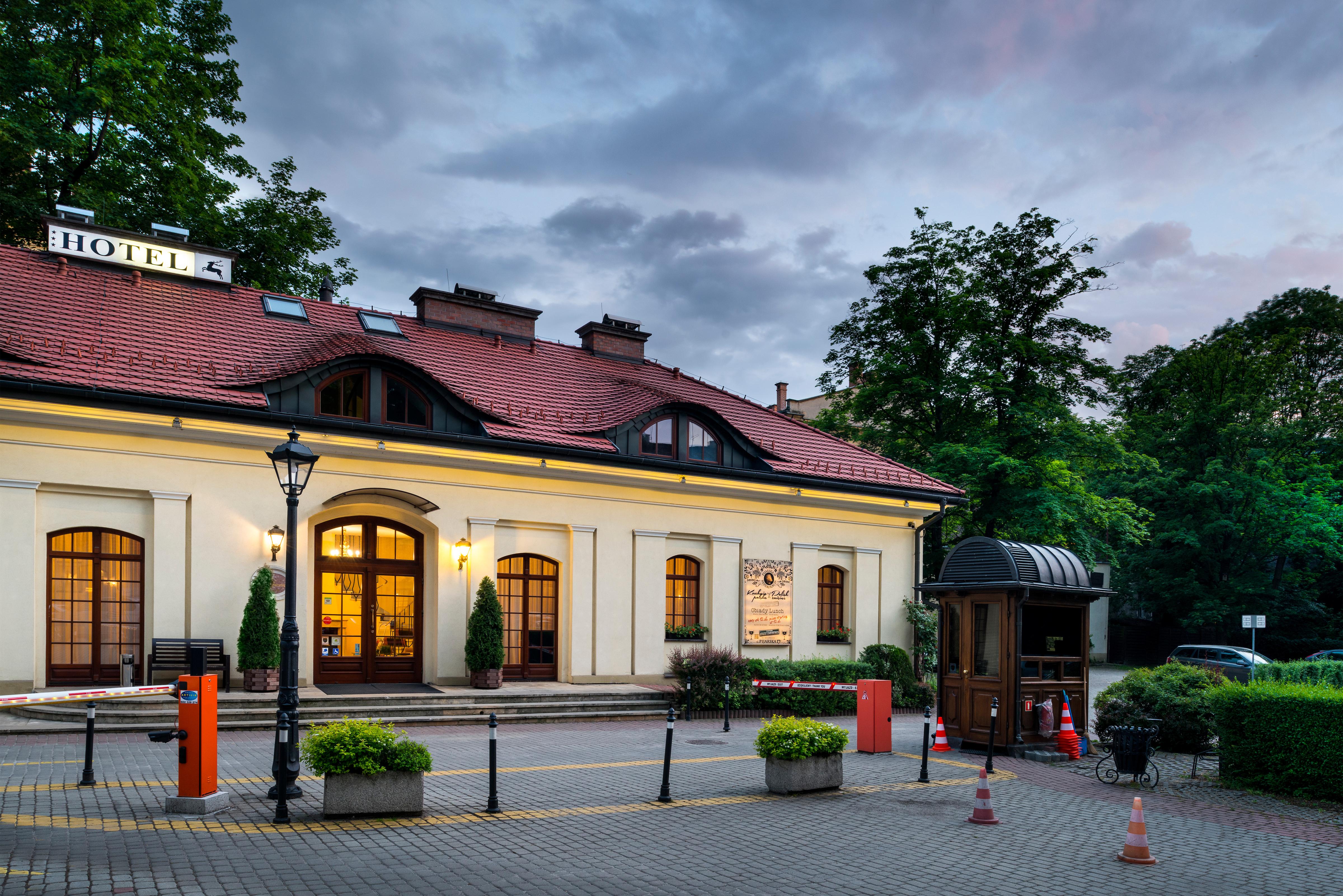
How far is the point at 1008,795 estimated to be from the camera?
472 inches

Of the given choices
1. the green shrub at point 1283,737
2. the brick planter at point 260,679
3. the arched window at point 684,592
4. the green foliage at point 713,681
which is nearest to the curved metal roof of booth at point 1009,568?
the green shrub at point 1283,737

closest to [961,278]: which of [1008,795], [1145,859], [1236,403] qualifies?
[1236,403]

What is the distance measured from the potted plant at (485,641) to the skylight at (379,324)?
7.26m

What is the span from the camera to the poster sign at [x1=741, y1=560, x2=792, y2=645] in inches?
933

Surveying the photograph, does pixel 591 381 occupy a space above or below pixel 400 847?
above

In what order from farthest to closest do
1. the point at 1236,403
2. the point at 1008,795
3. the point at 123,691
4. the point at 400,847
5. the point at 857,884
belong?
the point at 1236,403
the point at 1008,795
the point at 123,691
the point at 400,847
the point at 857,884

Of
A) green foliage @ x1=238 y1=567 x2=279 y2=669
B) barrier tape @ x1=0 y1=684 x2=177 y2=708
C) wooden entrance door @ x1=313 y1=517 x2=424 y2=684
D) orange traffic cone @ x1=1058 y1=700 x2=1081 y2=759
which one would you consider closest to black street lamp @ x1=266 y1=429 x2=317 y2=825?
barrier tape @ x1=0 y1=684 x2=177 y2=708

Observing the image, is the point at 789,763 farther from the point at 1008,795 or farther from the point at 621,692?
the point at 621,692

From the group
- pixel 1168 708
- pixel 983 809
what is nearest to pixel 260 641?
pixel 983 809

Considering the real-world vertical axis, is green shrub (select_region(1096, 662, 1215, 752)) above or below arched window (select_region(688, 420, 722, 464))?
below

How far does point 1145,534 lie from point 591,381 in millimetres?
19109

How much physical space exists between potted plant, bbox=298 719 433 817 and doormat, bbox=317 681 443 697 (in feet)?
26.4

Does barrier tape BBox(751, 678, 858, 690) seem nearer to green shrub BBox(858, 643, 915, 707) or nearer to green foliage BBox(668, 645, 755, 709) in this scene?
green foliage BBox(668, 645, 755, 709)

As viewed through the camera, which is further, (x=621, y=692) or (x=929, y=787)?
(x=621, y=692)
